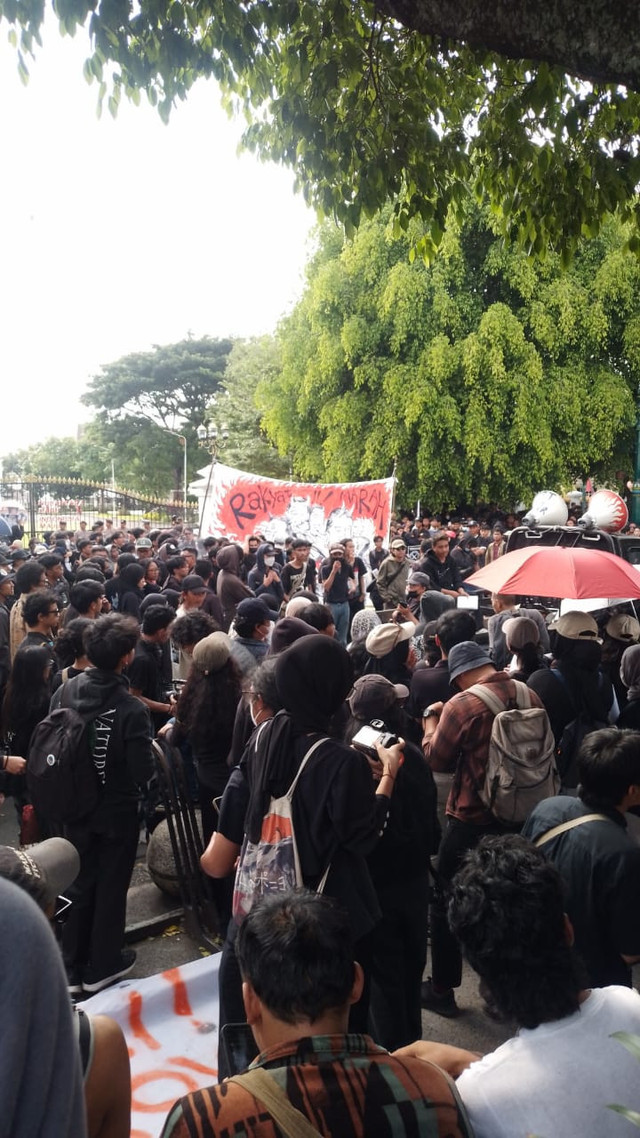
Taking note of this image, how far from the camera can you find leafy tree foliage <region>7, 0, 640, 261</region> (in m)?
4.62

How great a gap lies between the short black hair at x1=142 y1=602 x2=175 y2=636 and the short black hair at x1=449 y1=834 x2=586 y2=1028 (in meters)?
3.65

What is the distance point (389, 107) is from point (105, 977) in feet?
16.6

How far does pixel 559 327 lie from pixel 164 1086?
827 inches

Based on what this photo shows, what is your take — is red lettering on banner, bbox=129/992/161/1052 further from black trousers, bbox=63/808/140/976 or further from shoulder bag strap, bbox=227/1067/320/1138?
shoulder bag strap, bbox=227/1067/320/1138

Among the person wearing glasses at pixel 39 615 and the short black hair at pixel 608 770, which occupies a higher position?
the person wearing glasses at pixel 39 615

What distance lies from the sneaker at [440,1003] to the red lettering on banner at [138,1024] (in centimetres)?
121

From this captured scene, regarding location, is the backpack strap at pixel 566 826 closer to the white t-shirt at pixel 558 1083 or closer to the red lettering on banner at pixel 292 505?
the white t-shirt at pixel 558 1083

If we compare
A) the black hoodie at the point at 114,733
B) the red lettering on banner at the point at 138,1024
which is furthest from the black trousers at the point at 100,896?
the red lettering on banner at the point at 138,1024

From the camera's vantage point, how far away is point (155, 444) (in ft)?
162

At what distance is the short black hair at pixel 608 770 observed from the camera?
273 cm

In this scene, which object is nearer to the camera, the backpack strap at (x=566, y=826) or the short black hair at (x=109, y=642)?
the backpack strap at (x=566, y=826)

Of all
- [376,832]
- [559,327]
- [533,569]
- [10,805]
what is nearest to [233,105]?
[533,569]

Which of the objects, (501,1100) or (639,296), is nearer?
(501,1100)

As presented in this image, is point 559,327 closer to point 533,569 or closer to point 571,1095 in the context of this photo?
point 533,569
